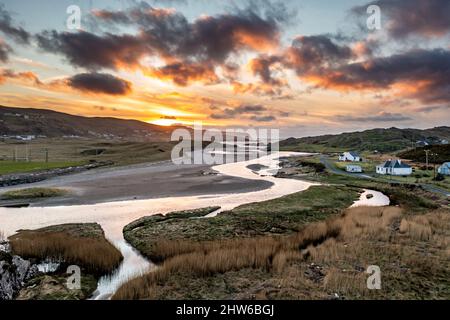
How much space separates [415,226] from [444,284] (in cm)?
1096

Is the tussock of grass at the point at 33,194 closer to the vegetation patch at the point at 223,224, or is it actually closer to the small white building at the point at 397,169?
the vegetation patch at the point at 223,224

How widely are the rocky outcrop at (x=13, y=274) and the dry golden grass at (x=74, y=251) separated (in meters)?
1.98

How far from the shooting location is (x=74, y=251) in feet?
56.6

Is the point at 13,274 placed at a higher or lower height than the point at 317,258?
higher

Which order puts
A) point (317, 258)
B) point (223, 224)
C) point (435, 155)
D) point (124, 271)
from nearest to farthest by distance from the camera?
point (124, 271) < point (317, 258) < point (223, 224) < point (435, 155)

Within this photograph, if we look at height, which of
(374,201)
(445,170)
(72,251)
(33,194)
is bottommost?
(374,201)

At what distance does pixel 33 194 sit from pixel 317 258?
147 ft

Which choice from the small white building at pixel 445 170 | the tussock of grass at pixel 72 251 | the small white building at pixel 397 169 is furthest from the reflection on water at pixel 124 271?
the small white building at pixel 445 170

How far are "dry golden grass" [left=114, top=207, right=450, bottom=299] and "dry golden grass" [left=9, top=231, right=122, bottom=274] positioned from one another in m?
3.57

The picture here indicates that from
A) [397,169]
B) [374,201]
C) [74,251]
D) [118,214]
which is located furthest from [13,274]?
[397,169]

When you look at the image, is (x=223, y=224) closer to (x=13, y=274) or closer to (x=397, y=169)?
(x=13, y=274)
